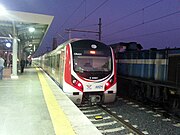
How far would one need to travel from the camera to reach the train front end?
8047 millimetres

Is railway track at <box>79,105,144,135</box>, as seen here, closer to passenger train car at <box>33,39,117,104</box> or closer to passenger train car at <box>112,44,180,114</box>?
passenger train car at <box>33,39,117,104</box>

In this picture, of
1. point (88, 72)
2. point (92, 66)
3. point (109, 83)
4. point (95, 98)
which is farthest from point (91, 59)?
point (95, 98)

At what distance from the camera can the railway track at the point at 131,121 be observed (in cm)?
634

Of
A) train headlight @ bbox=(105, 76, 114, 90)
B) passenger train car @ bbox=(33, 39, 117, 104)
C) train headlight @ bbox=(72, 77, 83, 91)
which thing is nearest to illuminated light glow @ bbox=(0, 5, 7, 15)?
passenger train car @ bbox=(33, 39, 117, 104)

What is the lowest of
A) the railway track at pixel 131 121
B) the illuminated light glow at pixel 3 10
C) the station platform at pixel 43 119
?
the railway track at pixel 131 121

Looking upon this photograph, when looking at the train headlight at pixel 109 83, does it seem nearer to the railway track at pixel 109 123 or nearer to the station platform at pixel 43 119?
the railway track at pixel 109 123

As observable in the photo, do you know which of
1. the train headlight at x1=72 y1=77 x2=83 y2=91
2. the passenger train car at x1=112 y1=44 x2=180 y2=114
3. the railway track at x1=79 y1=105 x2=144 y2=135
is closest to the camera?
the railway track at x1=79 y1=105 x2=144 y2=135

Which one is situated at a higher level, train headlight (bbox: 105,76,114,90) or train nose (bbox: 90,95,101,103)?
train headlight (bbox: 105,76,114,90)

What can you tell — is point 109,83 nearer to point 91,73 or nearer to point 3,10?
point 91,73

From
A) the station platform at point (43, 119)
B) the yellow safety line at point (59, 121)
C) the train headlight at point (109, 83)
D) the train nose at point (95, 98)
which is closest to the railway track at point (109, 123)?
the train nose at point (95, 98)

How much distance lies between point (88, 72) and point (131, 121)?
93.1 inches

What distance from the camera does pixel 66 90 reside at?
26.2ft

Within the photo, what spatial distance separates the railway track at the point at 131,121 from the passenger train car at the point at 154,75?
3.14 feet

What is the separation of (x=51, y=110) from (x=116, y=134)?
198 cm
